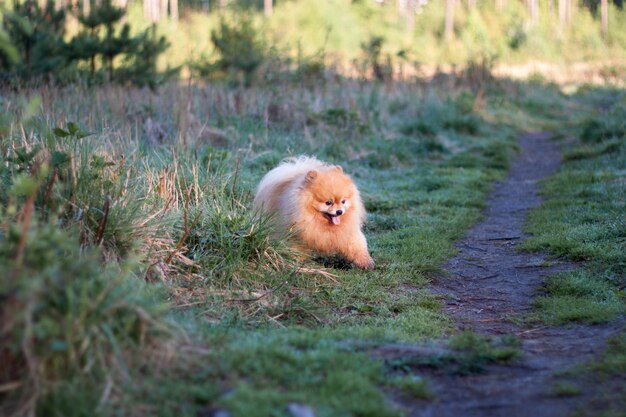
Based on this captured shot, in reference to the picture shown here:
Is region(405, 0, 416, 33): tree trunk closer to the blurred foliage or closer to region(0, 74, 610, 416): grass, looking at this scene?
the blurred foliage

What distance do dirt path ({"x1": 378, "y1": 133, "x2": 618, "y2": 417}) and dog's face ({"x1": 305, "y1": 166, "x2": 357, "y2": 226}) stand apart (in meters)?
1.07

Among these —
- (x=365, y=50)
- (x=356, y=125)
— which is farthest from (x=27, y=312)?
(x=365, y=50)

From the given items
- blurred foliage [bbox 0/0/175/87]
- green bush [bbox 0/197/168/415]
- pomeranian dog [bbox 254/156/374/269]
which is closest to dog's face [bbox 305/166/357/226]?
pomeranian dog [bbox 254/156/374/269]

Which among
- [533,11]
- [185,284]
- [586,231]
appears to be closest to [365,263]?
[185,284]

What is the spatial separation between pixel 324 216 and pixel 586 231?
279cm

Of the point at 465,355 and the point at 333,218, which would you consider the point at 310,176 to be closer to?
the point at 333,218

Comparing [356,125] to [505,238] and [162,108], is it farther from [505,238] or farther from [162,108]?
[505,238]

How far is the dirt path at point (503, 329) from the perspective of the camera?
3.31m

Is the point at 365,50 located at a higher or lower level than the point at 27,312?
higher

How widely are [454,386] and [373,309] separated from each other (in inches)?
59.3

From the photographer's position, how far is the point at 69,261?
329 centimetres

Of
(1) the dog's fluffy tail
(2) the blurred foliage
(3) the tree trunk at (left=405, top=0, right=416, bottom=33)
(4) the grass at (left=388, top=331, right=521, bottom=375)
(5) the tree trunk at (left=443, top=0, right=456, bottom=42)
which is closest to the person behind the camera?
(4) the grass at (left=388, top=331, right=521, bottom=375)

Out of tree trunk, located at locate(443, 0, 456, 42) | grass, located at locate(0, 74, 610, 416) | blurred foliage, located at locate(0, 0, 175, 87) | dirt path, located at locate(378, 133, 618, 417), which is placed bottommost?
dirt path, located at locate(378, 133, 618, 417)

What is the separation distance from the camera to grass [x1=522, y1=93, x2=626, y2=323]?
496 cm
